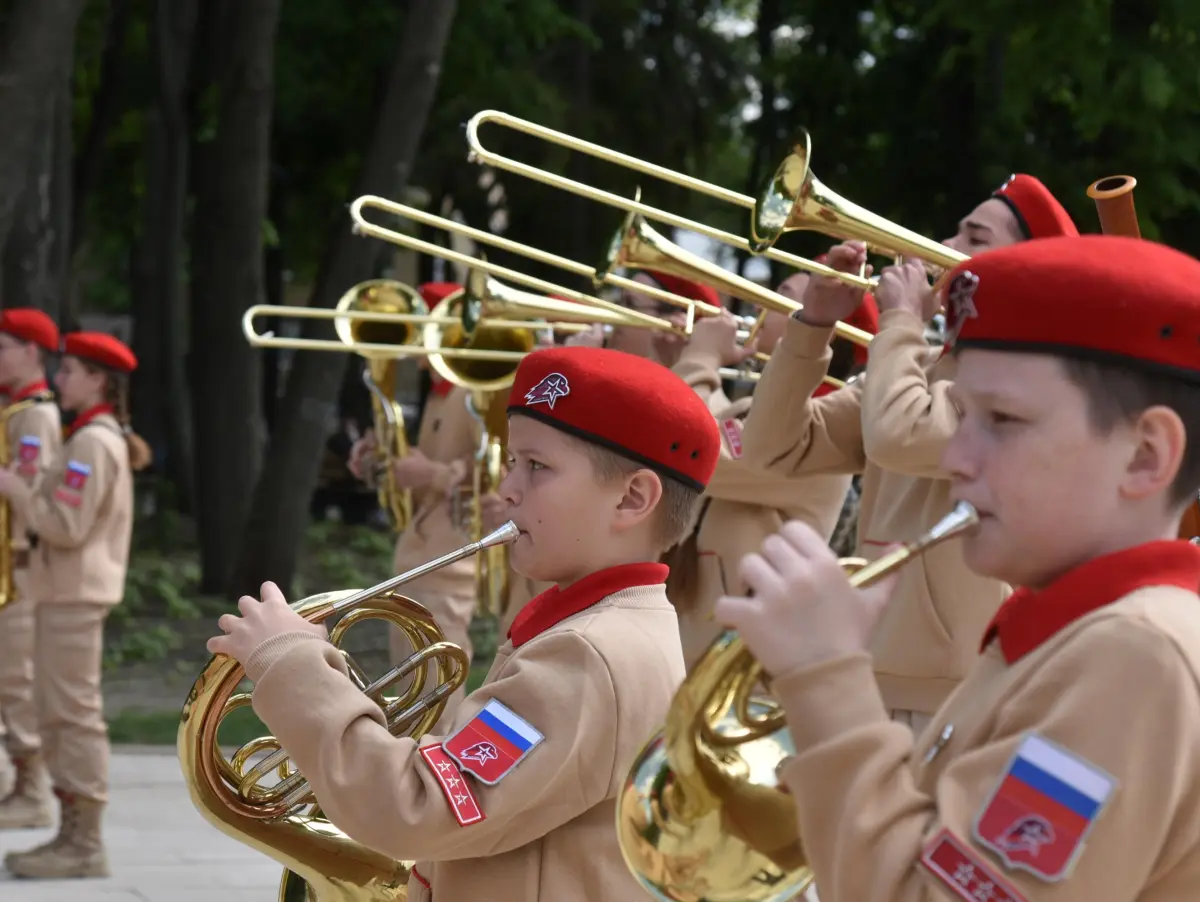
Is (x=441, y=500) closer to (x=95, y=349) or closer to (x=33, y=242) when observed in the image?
(x=95, y=349)

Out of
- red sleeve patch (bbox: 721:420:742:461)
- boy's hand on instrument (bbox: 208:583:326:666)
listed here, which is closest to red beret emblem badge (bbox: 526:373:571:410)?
boy's hand on instrument (bbox: 208:583:326:666)

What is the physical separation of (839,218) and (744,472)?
4.52 ft

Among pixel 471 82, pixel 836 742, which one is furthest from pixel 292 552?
pixel 836 742

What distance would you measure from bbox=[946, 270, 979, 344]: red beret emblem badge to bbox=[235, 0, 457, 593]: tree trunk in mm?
10581

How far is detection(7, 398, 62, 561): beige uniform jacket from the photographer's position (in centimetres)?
768

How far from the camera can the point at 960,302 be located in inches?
78.4

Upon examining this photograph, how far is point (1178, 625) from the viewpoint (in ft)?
5.92

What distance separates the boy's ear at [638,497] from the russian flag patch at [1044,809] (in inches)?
51.6

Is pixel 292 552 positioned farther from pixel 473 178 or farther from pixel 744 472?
pixel 744 472

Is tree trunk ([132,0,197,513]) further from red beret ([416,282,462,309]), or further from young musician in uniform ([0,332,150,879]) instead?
young musician in uniform ([0,332,150,879])

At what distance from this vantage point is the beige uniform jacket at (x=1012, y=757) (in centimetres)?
174

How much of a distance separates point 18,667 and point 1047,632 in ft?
23.0

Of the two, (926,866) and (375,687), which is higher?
(926,866)

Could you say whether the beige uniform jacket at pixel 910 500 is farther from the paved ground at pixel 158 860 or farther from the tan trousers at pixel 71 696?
the tan trousers at pixel 71 696
